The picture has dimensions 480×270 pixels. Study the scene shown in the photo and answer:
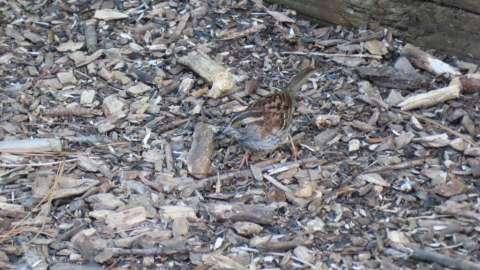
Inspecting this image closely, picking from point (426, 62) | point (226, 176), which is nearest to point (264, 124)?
point (226, 176)

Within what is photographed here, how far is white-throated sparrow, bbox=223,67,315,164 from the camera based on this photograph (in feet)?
19.5

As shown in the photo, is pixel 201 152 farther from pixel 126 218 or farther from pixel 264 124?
pixel 126 218

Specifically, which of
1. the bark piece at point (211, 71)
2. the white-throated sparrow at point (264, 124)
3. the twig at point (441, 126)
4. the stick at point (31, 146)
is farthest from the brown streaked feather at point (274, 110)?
the stick at point (31, 146)

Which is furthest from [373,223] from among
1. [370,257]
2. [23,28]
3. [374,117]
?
[23,28]

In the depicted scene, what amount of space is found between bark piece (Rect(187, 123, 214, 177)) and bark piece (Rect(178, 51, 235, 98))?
1.55 ft

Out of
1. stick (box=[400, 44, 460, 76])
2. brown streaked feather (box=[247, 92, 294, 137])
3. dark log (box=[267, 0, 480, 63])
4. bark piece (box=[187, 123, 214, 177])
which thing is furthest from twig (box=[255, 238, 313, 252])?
dark log (box=[267, 0, 480, 63])

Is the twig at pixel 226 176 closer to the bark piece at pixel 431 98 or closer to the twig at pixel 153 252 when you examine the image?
the twig at pixel 153 252

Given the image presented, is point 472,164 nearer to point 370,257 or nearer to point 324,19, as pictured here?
point 370,257

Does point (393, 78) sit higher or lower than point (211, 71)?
higher

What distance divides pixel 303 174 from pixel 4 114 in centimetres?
241

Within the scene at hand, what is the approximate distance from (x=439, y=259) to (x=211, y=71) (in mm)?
2631

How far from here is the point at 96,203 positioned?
556 centimetres

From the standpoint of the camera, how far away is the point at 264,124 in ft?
19.6

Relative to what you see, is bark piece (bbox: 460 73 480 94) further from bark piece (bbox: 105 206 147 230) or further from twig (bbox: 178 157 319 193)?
bark piece (bbox: 105 206 147 230)
